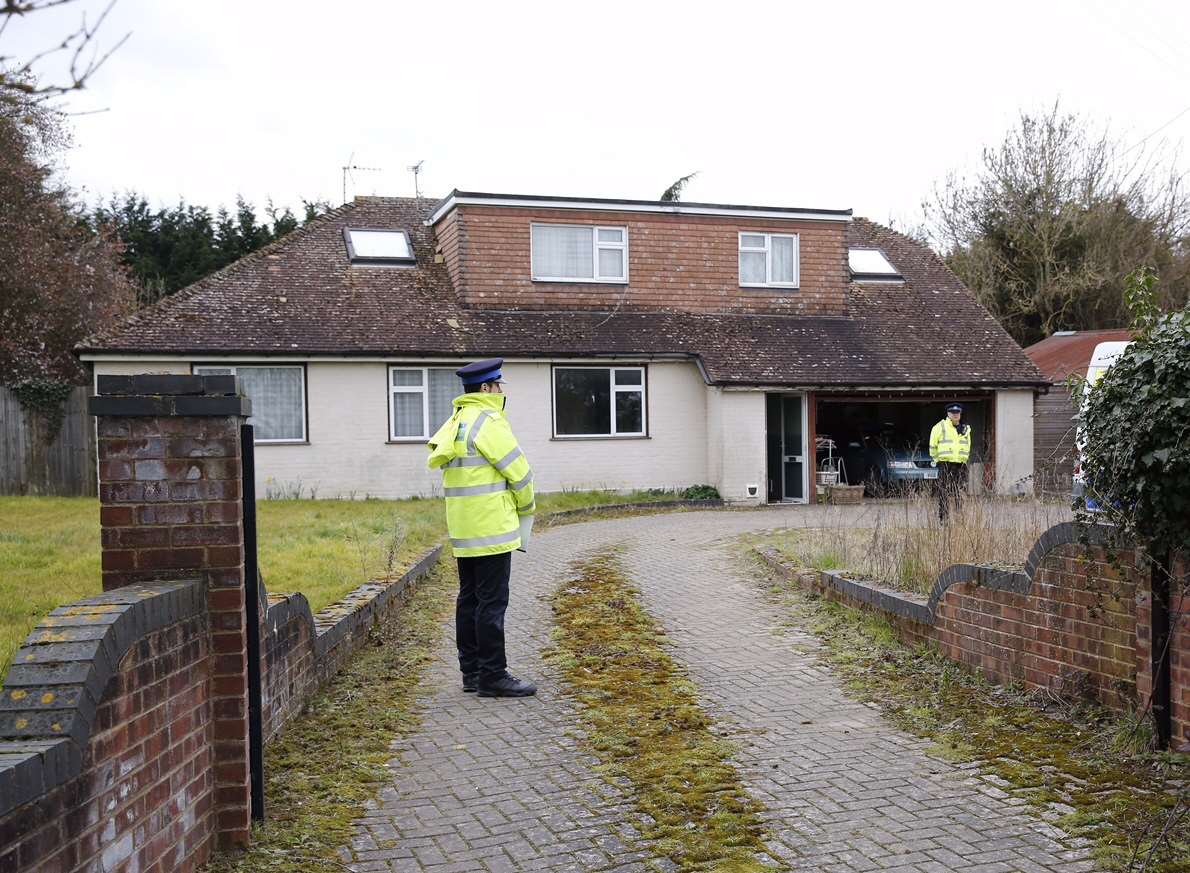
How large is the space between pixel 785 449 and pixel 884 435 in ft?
14.5

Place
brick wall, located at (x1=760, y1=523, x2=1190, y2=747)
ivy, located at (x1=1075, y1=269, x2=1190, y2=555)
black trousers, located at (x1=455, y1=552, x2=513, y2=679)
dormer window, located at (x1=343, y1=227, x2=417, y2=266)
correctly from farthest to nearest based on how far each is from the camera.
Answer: dormer window, located at (x1=343, y1=227, x2=417, y2=266), black trousers, located at (x1=455, y1=552, x2=513, y2=679), brick wall, located at (x1=760, y1=523, x2=1190, y2=747), ivy, located at (x1=1075, y1=269, x2=1190, y2=555)

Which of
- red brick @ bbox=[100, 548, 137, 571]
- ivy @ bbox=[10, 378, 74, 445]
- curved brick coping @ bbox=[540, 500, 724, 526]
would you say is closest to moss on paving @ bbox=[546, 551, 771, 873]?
red brick @ bbox=[100, 548, 137, 571]

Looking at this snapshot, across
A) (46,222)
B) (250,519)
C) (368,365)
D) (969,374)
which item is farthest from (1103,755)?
(46,222)

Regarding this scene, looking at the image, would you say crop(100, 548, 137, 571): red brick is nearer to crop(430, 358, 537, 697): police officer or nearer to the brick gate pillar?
the brick gate pillar

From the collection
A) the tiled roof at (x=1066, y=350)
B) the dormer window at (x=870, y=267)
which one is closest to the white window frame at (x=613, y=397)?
the dormer window at (x=870, y=267)

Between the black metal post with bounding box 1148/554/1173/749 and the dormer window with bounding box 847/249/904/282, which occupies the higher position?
the dormer window with bounding box 847/249/904/282

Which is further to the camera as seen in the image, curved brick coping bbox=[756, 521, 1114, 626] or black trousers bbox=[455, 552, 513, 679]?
Answer: black trousers bbox=[455, 552, 513, 679]

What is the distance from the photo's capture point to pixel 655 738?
5762mm

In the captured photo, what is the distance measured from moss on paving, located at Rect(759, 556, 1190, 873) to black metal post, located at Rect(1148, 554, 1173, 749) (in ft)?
0.44

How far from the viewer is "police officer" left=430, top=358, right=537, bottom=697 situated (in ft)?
22.1

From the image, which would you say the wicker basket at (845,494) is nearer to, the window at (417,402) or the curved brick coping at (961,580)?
the window at (417,402)

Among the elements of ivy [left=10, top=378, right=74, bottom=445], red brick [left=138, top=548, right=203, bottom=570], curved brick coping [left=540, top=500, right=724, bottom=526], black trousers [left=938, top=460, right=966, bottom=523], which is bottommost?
curved brick coping [left=540, top=500, right=724, bottom=526]

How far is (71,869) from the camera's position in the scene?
9.93ft

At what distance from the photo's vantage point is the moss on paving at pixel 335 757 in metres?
4.30
